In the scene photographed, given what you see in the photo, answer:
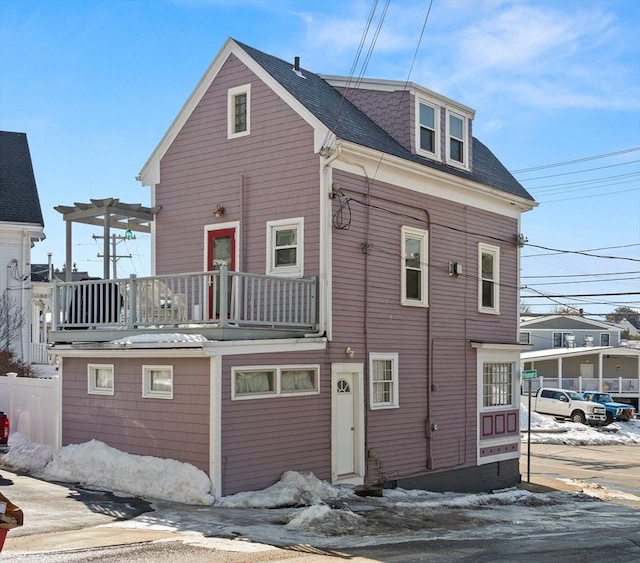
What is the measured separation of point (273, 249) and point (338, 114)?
3383 millimetres

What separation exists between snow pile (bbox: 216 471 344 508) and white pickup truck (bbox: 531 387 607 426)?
94.4 feet

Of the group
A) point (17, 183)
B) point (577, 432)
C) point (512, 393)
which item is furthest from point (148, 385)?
point (577, 432)

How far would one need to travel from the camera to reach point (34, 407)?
59.1ft

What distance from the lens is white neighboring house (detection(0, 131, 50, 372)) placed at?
28.0 metres

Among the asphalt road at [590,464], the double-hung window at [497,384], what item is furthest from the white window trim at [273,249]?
the asphalt road at [590,464]

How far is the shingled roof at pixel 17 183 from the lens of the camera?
28.2 metres

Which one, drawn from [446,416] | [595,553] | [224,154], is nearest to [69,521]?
[595,553]

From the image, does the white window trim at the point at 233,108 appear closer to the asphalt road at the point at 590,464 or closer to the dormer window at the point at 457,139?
the dormer window at the point at 457,139

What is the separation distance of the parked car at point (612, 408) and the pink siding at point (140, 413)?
31.1 m

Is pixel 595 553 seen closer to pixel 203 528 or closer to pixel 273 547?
pixel 273 547

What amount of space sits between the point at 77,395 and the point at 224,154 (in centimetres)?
601

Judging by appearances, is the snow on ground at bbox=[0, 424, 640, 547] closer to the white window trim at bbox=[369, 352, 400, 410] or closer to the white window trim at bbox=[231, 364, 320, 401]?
the white window trim at bbox=[231, 364, 320, 401]

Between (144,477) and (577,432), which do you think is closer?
(144,477)

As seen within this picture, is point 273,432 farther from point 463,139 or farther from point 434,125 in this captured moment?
point 463,139
